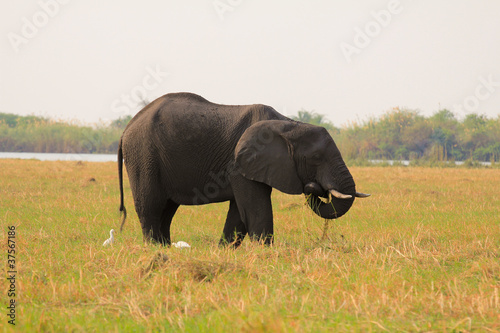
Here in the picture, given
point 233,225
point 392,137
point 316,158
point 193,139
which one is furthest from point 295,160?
point 392,137

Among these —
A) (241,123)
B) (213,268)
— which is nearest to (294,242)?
(241,123)

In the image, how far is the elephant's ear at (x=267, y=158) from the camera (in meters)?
6.57

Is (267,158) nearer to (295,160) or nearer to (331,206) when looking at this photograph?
(295,160)

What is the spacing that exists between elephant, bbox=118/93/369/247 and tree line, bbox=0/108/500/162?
36.0 metres

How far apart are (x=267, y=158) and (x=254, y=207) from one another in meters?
0.58

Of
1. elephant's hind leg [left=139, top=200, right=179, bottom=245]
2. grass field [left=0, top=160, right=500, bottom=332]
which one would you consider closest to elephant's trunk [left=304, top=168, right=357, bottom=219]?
grass field [left=0, top=160, right=500, bottom=332]

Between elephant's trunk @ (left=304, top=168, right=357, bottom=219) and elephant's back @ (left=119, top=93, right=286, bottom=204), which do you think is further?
elephant's back @ (left=119, top=93, right=286, bottom=204)

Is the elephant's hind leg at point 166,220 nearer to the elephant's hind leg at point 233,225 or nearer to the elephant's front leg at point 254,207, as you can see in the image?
the elephant's hind leg at point 233,225

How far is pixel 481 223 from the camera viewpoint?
896cm

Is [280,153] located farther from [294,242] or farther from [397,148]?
[397,148]

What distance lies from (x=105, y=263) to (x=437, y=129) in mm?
42722

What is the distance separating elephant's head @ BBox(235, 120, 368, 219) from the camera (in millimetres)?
6520

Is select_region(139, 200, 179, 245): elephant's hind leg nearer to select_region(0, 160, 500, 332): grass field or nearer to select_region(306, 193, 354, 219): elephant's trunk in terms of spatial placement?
select_region(0, 160, 500, 332): grass field

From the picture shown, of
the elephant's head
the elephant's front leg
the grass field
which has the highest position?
the elephant's head
